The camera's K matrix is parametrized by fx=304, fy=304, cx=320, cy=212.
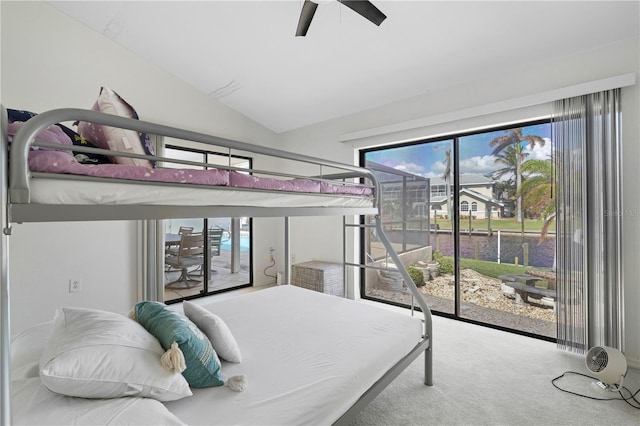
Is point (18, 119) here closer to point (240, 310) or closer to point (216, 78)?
point (240, 310)

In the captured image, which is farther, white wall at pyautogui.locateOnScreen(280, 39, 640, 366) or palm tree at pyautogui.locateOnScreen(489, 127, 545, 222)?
palm tree at pyautogui.locateOnScreen(489, 127, 545, 222)

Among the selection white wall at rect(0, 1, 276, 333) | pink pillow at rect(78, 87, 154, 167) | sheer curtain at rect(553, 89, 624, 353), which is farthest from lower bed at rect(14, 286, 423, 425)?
white wall at rect(0, 1, 276, 333)

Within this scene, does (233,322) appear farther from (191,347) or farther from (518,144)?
(518,144)

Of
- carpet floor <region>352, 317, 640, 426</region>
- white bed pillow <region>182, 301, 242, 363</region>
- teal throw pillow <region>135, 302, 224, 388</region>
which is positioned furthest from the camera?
carpet floor <region>352, 317, 640, 426</region>

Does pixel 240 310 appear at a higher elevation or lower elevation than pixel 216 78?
lower

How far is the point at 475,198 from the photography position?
3.13 meters

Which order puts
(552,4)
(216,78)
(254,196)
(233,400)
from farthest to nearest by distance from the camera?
1. (216,78)
2. (552,4)
3. (254,196)
4. (233,400)

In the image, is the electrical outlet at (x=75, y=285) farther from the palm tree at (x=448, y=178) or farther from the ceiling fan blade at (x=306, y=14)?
the palm tree at (x=448, y=178)

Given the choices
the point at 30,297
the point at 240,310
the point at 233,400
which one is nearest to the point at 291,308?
the point at 240,310

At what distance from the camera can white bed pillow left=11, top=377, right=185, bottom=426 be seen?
0.83 metres

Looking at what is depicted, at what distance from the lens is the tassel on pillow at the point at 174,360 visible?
1046 mm

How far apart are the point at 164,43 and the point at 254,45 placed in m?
0.91

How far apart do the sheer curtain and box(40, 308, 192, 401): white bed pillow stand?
2841 millimetres

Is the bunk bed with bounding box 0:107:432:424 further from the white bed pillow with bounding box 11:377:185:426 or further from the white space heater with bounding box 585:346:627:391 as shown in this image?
the white space heater with bounding box 585:346:627:391
